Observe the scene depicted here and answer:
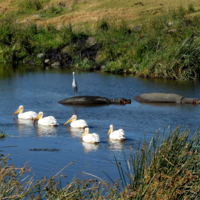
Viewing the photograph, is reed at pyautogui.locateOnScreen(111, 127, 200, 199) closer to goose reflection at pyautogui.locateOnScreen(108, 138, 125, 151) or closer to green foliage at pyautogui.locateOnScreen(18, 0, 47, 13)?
goose reflection at pyautogui.locateOnScreen(108, 138, 125, 151)

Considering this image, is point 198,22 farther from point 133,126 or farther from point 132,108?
point 133,126

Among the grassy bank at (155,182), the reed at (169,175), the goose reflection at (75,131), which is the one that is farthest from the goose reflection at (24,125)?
the reed at (169,175)

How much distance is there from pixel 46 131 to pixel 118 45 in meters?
17.2

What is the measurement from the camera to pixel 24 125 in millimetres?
12633

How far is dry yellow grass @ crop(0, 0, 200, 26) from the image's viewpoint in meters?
36.1

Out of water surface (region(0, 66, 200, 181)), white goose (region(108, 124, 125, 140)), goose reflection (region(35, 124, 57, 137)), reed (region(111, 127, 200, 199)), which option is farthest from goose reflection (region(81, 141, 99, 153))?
reed (region(111, 127, 200, 199))

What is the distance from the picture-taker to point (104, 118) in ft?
44.9

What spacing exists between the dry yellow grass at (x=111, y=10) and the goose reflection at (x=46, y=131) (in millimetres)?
22977

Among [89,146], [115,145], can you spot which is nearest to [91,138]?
[89,146]

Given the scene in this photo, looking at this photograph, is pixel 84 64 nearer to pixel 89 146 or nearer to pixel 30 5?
pixel 89 146

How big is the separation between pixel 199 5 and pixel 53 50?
14781 millimetres

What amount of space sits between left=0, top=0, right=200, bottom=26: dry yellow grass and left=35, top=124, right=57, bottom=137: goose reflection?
2298cm

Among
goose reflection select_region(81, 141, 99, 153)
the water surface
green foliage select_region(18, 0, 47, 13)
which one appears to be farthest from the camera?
green foliage select_region(18, 0, 47, 13)

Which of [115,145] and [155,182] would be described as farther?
[115,145]
